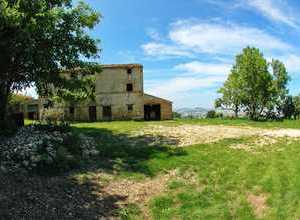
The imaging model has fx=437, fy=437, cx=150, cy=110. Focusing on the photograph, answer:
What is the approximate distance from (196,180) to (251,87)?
4744cm

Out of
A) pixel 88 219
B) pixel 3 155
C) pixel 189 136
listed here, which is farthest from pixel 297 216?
pixel 189 136

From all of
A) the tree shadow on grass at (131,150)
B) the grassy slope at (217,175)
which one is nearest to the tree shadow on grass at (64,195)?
Result: the tree shadow on grass at (131,150)

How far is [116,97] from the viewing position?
65.4 m

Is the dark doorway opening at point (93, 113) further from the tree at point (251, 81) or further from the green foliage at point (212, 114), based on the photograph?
the green foliage at point (212, 114)

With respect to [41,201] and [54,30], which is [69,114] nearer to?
[54,30]

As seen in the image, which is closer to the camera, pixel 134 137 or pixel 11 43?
pixel 11 43

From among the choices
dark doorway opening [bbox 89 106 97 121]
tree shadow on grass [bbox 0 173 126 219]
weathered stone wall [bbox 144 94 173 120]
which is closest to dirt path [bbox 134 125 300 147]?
tree shadow on grass [bbox 0 173 126 219]

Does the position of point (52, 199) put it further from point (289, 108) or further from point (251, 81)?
point (289, 108)

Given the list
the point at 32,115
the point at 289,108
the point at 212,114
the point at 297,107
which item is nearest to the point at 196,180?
the point at 32,115

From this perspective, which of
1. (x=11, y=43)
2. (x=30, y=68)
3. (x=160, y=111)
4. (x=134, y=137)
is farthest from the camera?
(x=160, y=111)

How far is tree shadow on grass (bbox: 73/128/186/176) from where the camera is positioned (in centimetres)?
2400

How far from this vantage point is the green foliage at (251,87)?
66.2 metres

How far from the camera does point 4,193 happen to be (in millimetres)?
17109

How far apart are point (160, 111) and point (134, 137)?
1374 inches
